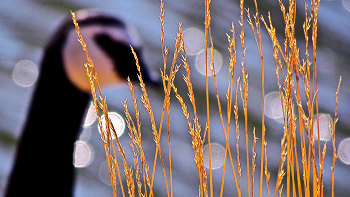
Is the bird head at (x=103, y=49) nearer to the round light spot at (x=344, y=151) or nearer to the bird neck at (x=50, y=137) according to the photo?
the bird neck at (x=50, y=137)

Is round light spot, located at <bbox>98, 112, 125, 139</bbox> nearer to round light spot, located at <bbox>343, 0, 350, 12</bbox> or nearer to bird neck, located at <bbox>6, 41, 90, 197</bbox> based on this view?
bird neck, located at <bbox>6, 41, 90, 197</bbox>

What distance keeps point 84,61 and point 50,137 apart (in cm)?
49

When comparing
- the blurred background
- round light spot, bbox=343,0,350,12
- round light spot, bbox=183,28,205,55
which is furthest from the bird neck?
round light spot, bbox=343,0,350,12

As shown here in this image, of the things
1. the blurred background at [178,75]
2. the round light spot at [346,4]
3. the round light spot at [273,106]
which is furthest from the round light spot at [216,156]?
the round light spot at [346,4]

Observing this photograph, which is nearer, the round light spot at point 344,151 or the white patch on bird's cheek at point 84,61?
the white patch on bird's cheek at point 84,61

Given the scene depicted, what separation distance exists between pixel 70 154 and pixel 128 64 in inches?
24.2

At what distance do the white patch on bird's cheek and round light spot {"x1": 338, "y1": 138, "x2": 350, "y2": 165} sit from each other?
2529 mm

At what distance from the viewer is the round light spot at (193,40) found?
3409 mm

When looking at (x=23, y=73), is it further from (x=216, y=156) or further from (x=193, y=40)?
(x=216, y=156)

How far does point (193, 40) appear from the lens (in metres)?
3.48

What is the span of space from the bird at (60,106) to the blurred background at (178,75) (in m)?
0.51

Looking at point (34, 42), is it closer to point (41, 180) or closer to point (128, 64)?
point (128, 64)

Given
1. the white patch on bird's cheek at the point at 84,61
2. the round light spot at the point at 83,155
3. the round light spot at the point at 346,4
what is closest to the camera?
the white patch on bird's cheek at the point at 84,61

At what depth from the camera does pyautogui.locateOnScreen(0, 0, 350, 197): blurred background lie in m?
2.70
